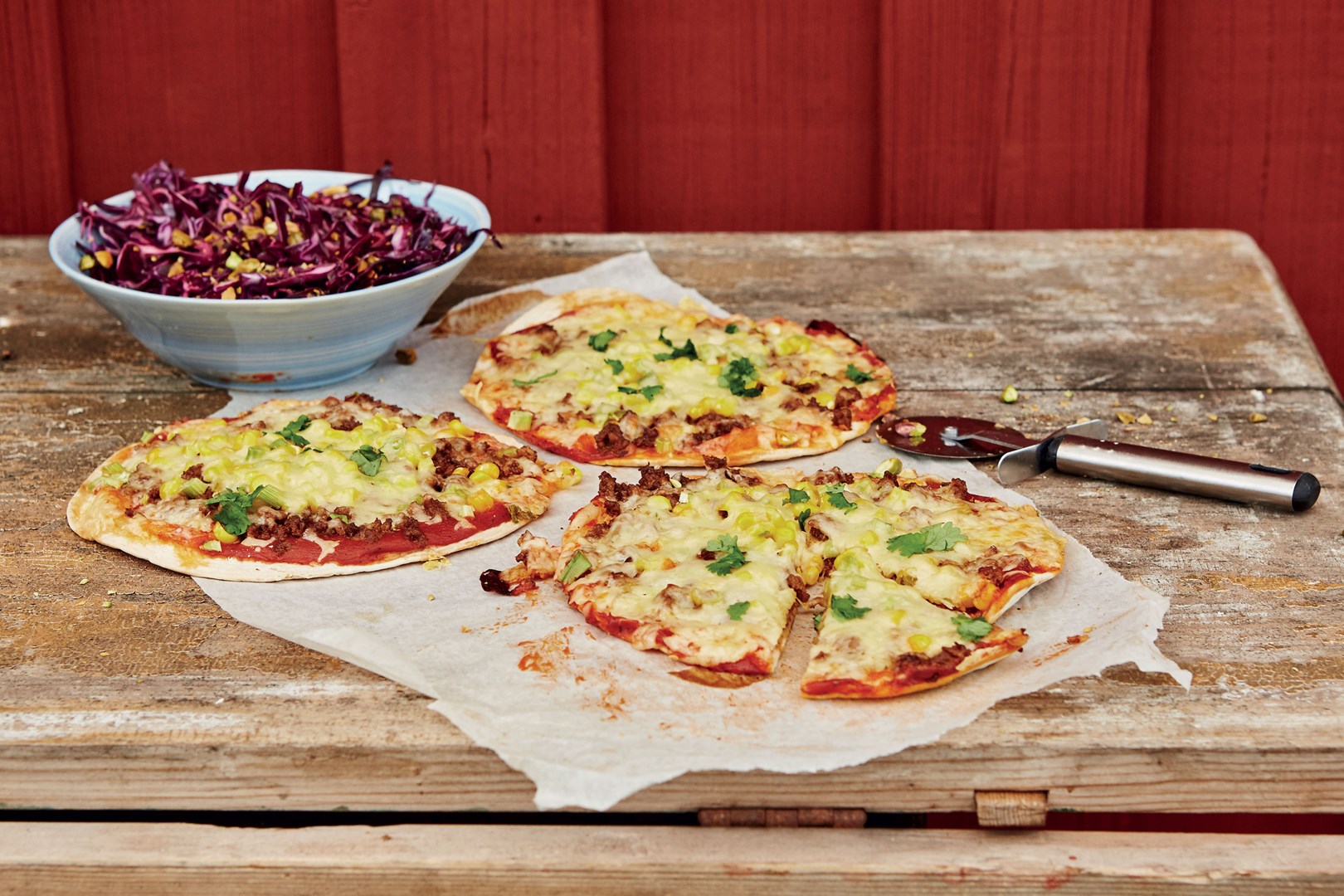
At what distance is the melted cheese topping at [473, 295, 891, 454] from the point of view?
11.8 ft

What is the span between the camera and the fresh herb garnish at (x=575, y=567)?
112 inches

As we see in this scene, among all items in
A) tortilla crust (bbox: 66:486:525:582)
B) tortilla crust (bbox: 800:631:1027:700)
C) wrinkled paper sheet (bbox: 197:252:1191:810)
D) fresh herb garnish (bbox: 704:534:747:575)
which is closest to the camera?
wrinkled paper sheet (bbox: 197:252:1191:810)

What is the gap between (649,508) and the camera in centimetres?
306

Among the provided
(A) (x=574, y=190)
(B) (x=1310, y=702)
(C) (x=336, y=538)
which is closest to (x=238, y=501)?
(C) (x=336, y=538)

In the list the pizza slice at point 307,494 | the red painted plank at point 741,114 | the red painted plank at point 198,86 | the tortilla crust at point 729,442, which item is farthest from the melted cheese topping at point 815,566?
the red painted plank at point 198,86

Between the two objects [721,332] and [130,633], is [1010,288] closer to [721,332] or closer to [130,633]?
[721,332]

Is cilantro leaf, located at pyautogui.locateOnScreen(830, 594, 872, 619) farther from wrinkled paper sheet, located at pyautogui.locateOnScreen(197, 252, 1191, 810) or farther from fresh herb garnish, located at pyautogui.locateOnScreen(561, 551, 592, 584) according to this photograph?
fresh herb garnish, located at pyautogui.locateOnScreen(561, 551, 592, 584)

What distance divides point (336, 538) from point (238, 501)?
0.25 metres

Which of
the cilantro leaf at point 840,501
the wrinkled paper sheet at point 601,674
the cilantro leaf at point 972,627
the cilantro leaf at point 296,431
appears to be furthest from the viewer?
the cilantro leaf at point 296,431

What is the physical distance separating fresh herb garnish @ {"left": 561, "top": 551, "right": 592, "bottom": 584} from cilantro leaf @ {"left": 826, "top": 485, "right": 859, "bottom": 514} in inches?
22.7

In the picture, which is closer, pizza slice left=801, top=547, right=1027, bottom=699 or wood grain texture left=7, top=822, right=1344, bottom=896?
wood grain texture left=7, top=822, right=1344, bottom=896

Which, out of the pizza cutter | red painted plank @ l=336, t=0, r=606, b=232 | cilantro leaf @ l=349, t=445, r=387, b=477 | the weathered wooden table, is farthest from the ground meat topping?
red painted plank @ l=336, t=0, r=606, b=232

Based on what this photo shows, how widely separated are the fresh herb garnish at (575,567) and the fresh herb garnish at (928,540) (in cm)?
64

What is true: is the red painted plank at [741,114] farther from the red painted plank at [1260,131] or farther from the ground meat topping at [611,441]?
the ground meat topping at [611,441]
